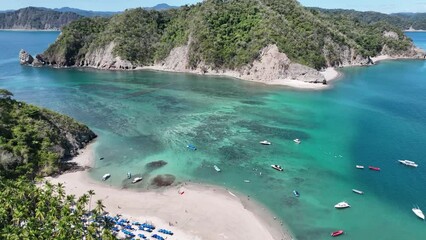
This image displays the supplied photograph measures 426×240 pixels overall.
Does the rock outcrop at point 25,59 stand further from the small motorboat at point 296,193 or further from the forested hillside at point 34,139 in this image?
the small motorboat at point 296,193

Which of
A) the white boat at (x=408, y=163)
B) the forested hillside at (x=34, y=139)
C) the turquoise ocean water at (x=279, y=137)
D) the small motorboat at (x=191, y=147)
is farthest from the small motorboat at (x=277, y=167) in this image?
the forested hillside at (x=34, y=139)

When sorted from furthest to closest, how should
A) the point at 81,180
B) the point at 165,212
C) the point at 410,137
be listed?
the point at 410,137 → the point at 81,180 → the point at 165,212

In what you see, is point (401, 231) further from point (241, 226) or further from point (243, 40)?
point (243, 40)

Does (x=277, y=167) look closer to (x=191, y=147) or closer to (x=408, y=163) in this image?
(x=191, y=147)

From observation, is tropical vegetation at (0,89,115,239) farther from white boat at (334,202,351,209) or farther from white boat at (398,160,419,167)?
white boat at (398,160,419,167)

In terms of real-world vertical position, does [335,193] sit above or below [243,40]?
below

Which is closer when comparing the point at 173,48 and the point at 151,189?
the point at 151,189

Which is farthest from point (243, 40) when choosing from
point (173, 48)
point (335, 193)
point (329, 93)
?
point (335, 193)
